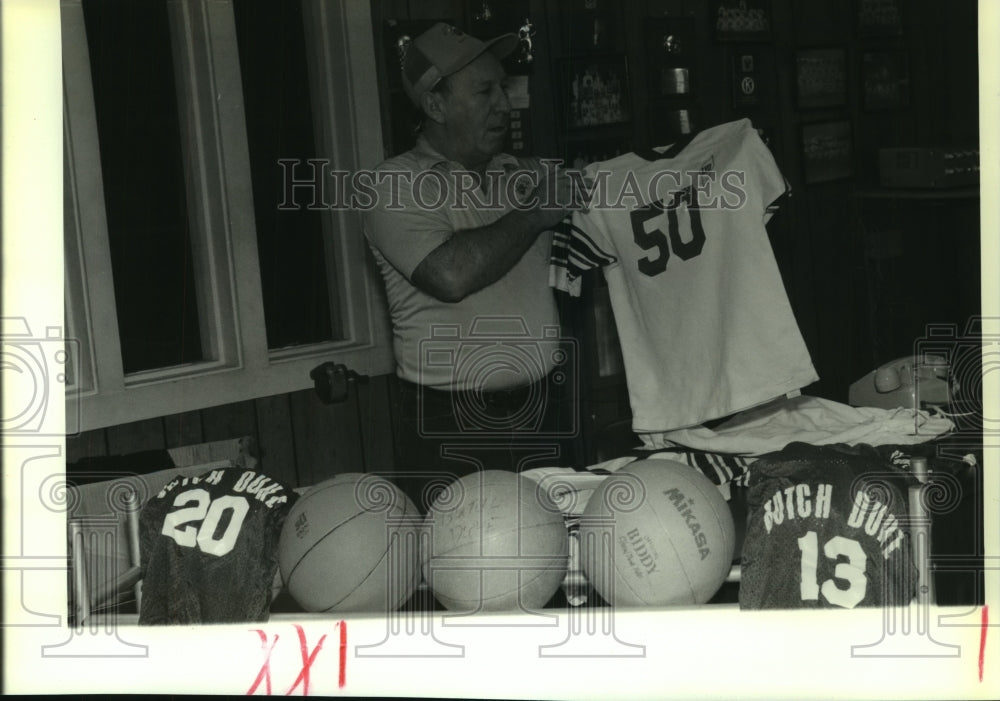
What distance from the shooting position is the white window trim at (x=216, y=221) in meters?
3.27

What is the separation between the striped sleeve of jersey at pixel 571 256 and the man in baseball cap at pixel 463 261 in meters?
0.03

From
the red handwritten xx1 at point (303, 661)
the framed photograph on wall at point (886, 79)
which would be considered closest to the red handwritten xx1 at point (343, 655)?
the red handwritten xx1 at point (303, 661)

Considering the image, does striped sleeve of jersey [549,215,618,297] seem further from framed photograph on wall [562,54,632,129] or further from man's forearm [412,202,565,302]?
framed photograph on wall [562,54,632,129]

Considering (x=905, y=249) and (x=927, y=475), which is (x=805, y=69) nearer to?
(x=905, y=249)

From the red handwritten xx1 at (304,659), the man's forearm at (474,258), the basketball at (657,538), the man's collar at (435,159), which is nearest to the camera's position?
the basketball at (657,538)

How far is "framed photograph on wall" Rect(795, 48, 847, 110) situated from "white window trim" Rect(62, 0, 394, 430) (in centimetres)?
133

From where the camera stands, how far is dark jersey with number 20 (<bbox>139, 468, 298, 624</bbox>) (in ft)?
9.77

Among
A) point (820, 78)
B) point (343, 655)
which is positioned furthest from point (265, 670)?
point (820, 78)

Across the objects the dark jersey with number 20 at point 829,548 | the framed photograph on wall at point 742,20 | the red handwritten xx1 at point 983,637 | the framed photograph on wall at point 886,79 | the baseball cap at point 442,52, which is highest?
the framed photograph on wall at point 742,20

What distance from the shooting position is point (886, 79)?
3.46m

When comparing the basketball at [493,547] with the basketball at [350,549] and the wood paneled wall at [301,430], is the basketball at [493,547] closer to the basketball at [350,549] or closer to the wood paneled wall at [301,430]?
the basketball at [350,549]

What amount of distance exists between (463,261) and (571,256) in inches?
14.1

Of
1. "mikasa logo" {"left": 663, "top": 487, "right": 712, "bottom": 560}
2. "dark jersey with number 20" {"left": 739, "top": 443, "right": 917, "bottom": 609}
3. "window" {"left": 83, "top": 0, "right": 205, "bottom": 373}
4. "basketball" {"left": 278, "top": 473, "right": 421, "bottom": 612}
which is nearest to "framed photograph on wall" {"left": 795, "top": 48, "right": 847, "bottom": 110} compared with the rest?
"dark jersey with number 20" {"left": 739, "top": 443, "right": 917, "bottom": 609}

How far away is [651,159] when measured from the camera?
331cm
